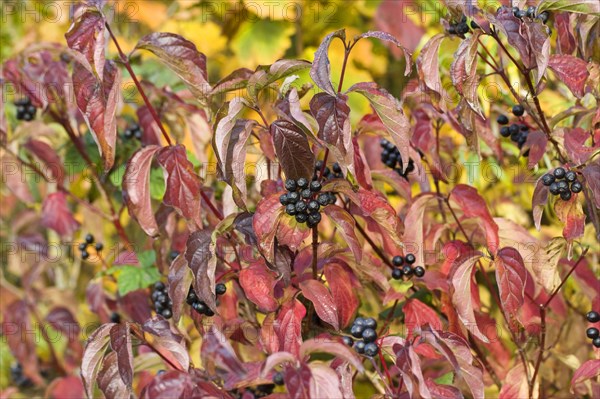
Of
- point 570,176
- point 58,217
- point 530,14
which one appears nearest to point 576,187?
point 570,176

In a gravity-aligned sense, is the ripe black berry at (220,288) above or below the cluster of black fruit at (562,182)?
below

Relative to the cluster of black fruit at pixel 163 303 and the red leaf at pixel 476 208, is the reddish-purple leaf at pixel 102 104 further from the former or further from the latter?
the red leaf at pixel 476 208

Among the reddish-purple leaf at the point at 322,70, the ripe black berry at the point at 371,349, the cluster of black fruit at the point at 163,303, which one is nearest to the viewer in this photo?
the reddish-purple leaf at the point at 322,70

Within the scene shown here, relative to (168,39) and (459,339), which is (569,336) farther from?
(168,39)

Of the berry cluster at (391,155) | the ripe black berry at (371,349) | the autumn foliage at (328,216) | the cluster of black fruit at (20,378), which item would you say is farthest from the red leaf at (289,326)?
the cluster of black fruit at (20,378)

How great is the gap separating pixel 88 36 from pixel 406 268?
0.69m

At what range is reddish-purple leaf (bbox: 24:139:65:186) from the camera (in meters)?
1.93

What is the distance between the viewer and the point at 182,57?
4.39ft

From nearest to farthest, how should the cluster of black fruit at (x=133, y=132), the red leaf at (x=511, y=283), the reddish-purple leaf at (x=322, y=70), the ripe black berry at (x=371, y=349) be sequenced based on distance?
the reddish-purple leaf at (x=322, y=70) → the ripe black berry at (x=371, y=349) → the red leaf at (x=511, y=283) → the cluster of black fruit at (x=133, y=132)

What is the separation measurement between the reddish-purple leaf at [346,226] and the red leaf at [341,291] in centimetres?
14

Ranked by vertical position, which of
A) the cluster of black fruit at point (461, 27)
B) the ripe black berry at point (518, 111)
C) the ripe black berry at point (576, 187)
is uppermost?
the cluster of black fruit at point (461, 27)

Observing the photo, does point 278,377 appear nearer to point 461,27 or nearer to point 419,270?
point 419,270

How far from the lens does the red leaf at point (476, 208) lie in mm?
1384

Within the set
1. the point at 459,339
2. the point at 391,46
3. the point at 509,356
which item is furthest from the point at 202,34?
the point at 459,339
